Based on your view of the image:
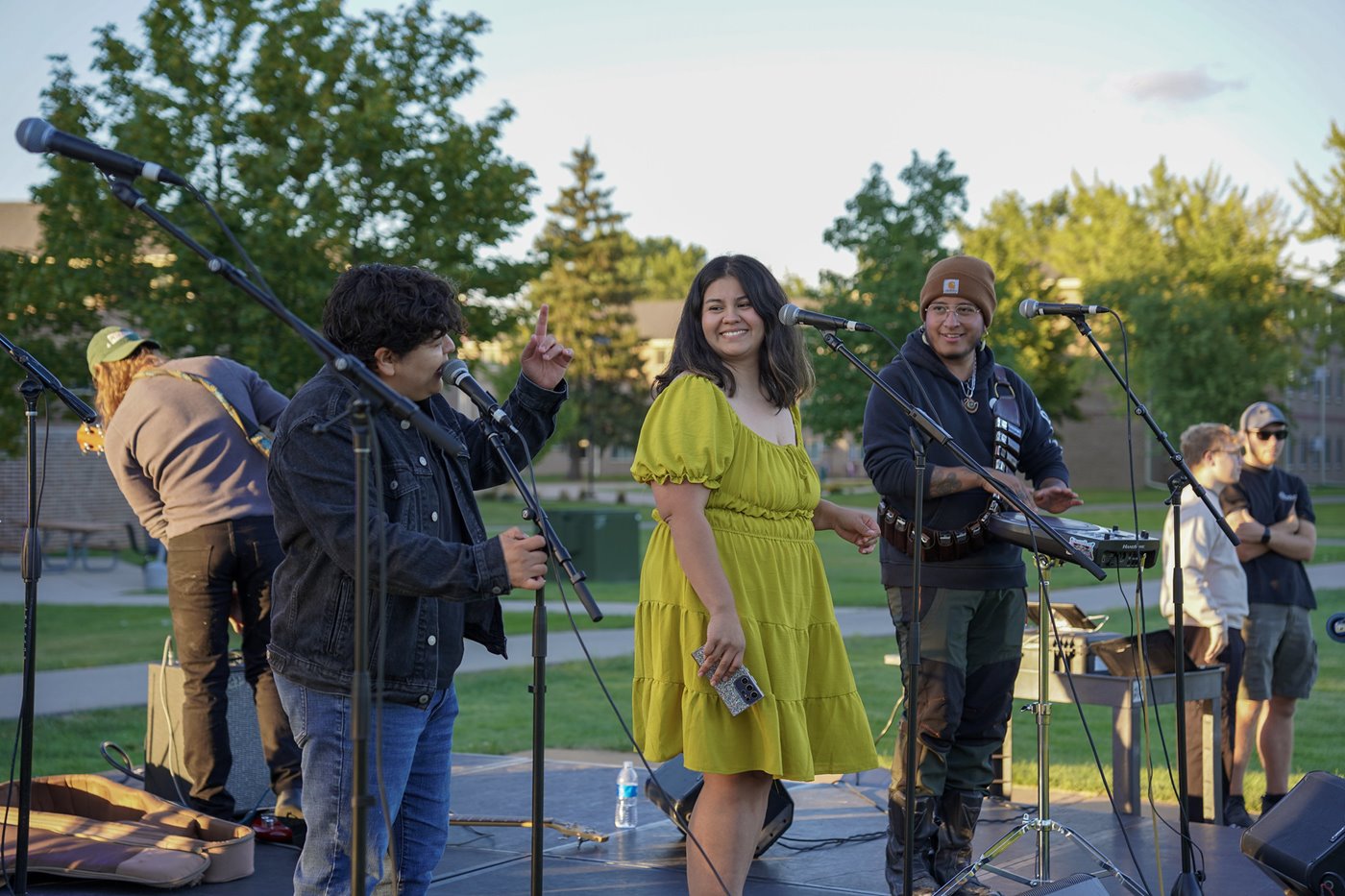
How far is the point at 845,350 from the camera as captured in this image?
406cm

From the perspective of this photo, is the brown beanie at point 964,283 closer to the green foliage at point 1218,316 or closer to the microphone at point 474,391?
the microphone at point 474,391

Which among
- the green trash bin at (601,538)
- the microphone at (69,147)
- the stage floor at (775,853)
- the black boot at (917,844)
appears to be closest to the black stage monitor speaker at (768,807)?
the stage floor at (775,853)

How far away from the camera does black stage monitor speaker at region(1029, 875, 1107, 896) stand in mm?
3975

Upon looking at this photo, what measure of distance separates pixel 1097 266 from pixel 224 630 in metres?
53.5

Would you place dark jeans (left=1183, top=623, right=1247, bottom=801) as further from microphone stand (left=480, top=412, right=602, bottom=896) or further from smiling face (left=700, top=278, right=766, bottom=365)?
microphone stand (left=480, top=412, right=602, bottom=896)

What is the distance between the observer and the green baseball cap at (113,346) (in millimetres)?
5797

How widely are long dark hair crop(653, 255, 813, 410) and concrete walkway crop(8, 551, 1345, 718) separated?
123 centimetres

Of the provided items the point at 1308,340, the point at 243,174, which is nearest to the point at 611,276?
the point at 1308,340

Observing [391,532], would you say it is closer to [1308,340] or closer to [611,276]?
[1308,340]

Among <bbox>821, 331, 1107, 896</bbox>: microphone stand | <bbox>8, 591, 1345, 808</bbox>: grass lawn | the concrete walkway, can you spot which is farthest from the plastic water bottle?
<bbox>821, 331, 1107, 896</bbox>: microphone stand

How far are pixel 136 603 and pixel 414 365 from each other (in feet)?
49.5

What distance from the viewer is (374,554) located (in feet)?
9.80

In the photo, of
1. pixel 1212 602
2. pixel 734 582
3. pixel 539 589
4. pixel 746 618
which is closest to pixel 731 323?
pixel 734 582

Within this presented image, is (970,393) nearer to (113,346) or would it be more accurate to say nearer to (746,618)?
(746,618)
